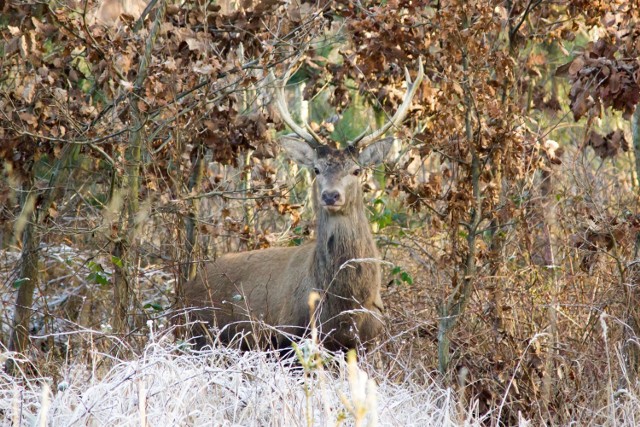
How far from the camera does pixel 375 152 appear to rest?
294 inches

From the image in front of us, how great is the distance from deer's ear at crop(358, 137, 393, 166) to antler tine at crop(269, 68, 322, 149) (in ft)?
1.20

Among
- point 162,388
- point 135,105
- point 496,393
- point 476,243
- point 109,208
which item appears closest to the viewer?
point 162,388

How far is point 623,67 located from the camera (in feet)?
18.0

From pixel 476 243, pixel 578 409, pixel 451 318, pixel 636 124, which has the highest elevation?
pixel 636 124

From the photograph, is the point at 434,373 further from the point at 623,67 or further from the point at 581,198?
the point at 623,67

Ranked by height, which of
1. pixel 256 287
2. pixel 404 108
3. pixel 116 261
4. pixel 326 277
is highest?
pixel 404 108

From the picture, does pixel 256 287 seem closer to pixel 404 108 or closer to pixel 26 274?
pixel 26 274

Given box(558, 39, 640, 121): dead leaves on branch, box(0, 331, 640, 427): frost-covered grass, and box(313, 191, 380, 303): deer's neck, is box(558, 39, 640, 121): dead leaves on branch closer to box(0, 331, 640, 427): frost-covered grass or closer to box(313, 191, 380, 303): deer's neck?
box(0, 331, 640, 427): frost-covered grass

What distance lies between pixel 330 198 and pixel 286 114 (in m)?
0.83

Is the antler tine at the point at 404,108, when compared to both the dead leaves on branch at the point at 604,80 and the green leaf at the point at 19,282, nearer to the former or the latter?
the dead leaves on branch at the point at 604,80

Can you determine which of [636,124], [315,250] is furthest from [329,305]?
[636,124]

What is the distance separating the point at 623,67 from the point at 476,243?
65.4 inches

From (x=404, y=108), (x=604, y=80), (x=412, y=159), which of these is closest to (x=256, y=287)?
(x=412, y=159)

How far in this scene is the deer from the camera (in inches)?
272
